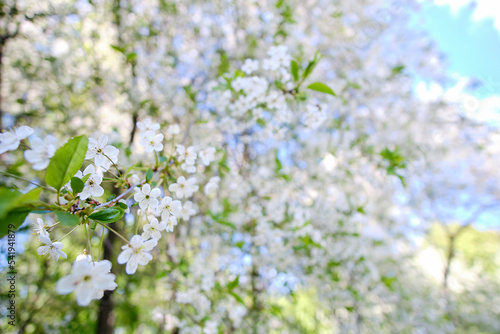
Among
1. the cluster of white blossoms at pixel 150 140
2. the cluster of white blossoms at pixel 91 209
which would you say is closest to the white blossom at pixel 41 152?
the cluster of white blossoms at pixel 91 209

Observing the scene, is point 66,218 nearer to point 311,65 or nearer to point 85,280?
point 85,280

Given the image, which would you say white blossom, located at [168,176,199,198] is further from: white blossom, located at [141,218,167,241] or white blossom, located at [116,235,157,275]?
white blossom, located at [116,235,157,275]

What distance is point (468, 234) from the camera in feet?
39.5

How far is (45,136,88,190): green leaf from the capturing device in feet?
2.61

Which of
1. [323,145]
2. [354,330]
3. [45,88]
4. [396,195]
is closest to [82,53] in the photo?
[45,88]

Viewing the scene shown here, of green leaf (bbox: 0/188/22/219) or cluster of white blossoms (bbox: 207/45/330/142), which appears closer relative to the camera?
green leaf (bbox: 0/188/22/219)

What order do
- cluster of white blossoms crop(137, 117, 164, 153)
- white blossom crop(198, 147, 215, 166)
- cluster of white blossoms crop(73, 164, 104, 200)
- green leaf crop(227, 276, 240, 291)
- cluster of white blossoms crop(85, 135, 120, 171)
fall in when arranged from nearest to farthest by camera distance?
cluster of white blossoms crop(73, 164, 104, 200) → cluster of white blossoms crop(85, 135, 120, 171) → cluster of white blossoms crop(137, 117, 164, 153) → white blossom crop(198, 147, 215, 166) → green leaf crop(227, 276, 240, 291)

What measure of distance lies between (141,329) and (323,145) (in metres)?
5.76

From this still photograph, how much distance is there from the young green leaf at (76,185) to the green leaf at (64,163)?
0.02 meters

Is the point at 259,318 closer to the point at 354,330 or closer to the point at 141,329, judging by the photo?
the point at 354,330

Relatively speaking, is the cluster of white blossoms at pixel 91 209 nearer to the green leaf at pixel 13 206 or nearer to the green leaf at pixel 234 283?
the green leaf at pixel 13 206

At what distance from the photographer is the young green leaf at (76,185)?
83 centimetres

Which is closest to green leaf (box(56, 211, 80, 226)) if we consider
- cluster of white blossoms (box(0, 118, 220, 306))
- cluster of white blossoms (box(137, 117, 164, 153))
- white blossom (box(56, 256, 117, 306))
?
cluster of white blossoms (box(0, 118, 220, 306))

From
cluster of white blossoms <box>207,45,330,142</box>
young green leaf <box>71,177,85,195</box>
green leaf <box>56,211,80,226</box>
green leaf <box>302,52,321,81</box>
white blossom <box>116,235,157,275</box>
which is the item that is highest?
green leaf <box>302,52,321,81</box>
